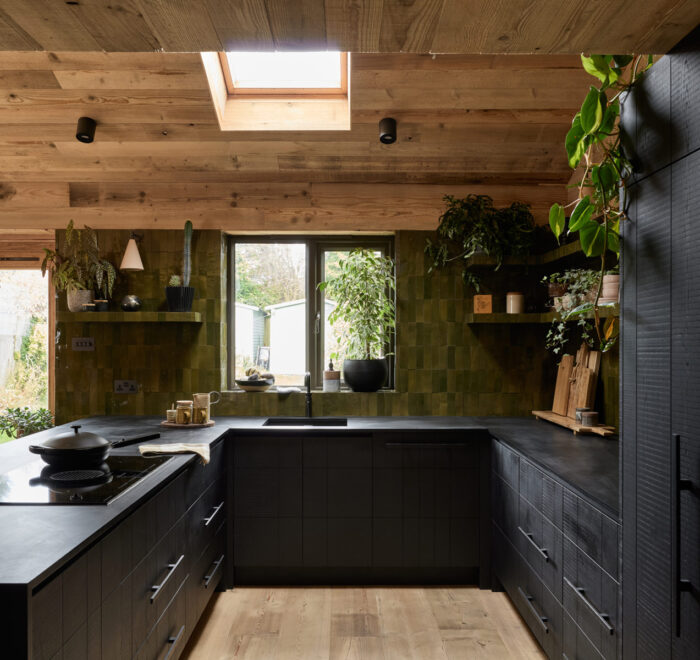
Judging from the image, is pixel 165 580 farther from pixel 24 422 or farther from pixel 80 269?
pixel 24 422

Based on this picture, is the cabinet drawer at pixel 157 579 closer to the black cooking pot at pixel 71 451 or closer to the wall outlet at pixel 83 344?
the black cooking pot at pixel 71 451

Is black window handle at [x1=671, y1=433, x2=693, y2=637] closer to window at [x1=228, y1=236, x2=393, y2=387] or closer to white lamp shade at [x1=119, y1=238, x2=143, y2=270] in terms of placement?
window at [x1=228, y1=236, x2=393, y2=387]

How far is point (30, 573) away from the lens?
114cm

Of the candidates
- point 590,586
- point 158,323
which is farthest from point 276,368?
point 590,586

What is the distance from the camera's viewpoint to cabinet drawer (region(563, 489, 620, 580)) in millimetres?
1662

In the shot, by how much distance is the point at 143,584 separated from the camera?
178cm

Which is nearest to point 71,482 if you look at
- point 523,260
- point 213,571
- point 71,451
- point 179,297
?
point 71,451

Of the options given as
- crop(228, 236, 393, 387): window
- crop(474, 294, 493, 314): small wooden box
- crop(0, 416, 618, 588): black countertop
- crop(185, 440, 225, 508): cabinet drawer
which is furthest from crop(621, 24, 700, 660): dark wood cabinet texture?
crop(228, 236, 393, 387): window

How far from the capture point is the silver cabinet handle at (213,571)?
262cm

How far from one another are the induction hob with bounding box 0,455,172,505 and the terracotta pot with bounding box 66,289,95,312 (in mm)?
1546

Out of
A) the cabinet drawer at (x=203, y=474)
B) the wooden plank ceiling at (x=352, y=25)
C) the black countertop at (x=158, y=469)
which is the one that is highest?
the wooden plank ceiling at (x=352, y=25)

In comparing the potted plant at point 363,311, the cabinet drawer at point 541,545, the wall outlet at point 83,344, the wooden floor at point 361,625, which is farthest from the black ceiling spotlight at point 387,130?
the wooden floor at point 361,625

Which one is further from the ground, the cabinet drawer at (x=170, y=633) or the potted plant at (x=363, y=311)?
the potted plant at (x=363, y=311)

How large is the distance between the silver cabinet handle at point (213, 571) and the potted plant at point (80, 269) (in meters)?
1.75
